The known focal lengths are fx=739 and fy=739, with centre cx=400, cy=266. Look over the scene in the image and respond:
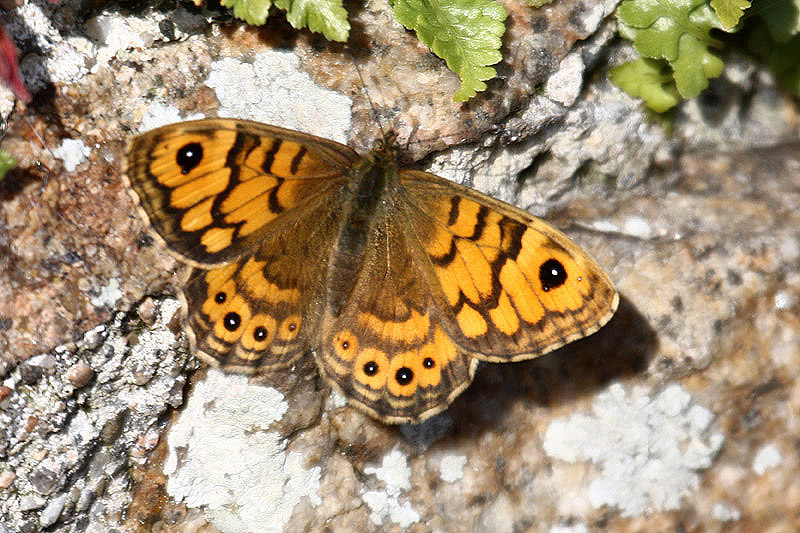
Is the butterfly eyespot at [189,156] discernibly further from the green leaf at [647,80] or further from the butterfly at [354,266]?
the green leaf at [647,80]

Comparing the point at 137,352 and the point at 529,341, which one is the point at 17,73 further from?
the point at 529,341

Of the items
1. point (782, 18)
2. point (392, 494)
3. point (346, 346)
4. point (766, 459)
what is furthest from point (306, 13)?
point (766, 459)

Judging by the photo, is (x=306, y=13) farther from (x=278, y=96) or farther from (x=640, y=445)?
(x=640, y=445)

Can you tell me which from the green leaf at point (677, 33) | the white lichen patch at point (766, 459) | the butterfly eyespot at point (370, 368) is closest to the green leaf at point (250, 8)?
the butterfly eyespot at point (370, 368)

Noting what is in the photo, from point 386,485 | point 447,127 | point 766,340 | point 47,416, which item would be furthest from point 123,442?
point 766,340

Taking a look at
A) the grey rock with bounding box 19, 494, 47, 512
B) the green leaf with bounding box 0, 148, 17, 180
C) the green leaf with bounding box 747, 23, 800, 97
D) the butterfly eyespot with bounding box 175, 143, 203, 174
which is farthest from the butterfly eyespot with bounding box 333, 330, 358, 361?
the green leaf with bounding box 747, 23, 800, 97

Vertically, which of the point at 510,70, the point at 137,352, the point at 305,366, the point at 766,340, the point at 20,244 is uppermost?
the point at 510,70
